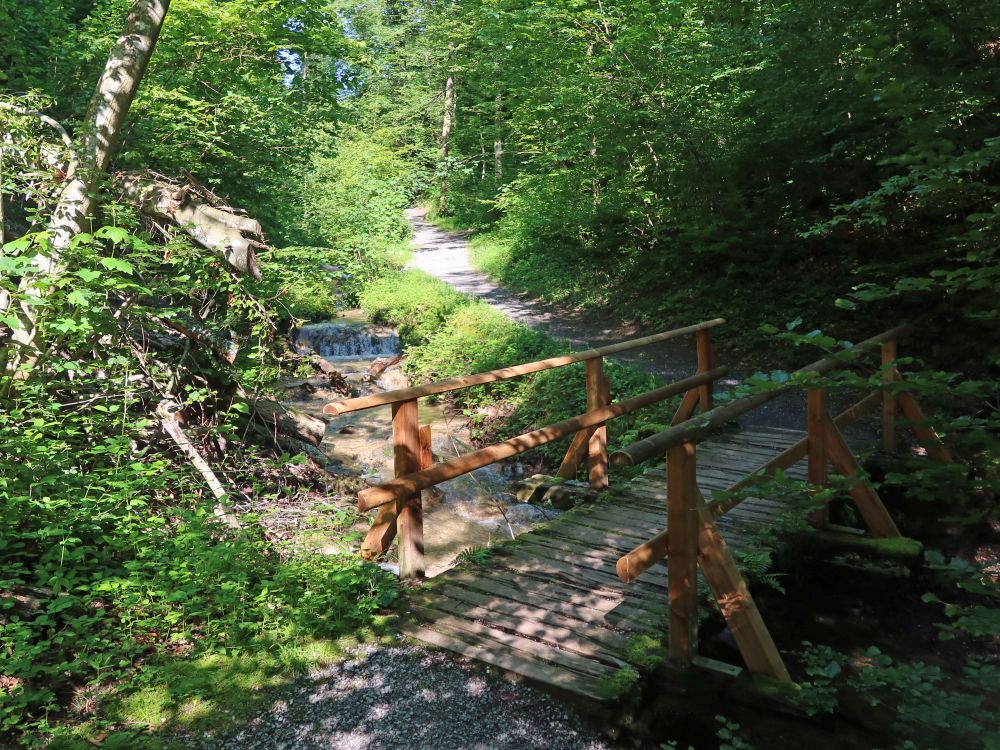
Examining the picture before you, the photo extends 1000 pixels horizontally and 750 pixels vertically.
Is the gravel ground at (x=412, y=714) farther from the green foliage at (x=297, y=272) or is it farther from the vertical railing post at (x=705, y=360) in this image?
the vertical railing post at (x=705, y=360)

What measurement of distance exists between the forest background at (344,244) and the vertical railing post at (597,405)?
222cm

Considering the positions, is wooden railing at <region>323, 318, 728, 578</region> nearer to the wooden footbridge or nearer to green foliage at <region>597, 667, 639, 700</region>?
the wooden footbridge

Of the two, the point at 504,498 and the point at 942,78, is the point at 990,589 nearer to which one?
the point at 942,78

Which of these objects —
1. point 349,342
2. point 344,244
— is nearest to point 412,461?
point 349,342

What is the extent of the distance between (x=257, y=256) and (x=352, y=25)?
47.6 meters

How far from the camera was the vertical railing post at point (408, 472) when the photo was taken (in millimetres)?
4336

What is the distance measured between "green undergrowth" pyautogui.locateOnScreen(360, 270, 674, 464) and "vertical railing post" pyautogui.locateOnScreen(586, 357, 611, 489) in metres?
1.53

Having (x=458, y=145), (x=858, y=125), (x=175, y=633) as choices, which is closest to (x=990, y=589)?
(x=175, y=633)

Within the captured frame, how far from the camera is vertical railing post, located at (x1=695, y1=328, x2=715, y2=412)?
769 cm

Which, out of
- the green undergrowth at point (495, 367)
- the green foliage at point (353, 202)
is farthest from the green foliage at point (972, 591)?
the green foliage at point (353, 202)

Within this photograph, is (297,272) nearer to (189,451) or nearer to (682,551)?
(189,451)

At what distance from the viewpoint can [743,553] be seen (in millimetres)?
4855

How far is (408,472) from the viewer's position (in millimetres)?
4379

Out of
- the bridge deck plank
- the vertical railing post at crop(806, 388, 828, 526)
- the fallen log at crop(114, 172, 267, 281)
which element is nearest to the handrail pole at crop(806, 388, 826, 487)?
the vertical railing post at crop(806, 388, 828, 526)
